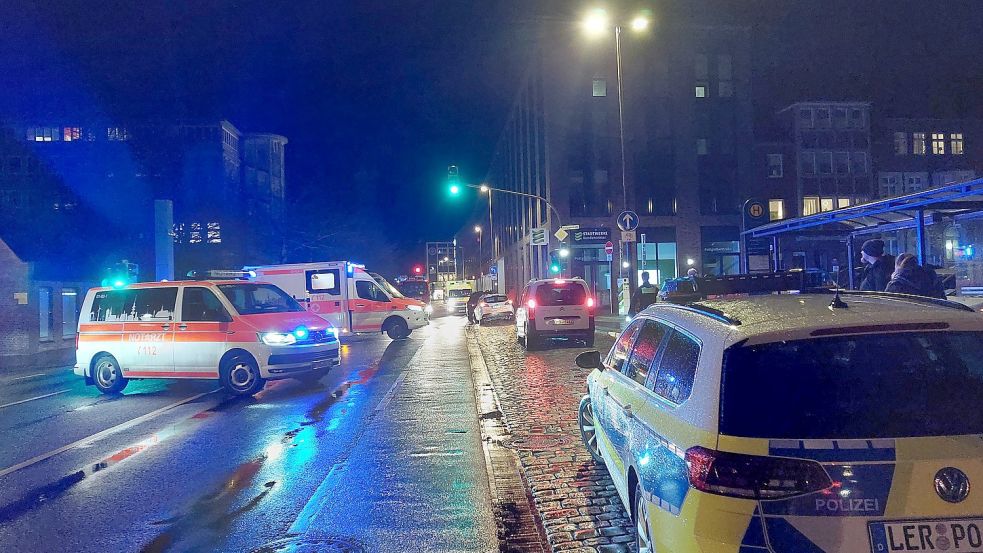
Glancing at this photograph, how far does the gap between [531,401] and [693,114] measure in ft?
109

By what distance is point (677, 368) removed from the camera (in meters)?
3.70

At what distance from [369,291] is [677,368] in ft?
68.6

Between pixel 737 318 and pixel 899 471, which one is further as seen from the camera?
pixel 737 318

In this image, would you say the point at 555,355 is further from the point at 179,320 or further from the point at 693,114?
the point at 693,114

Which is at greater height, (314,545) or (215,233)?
(215,233)

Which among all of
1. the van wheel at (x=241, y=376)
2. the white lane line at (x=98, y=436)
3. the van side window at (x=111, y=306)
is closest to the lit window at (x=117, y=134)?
the van side window at (x=111, y=306)

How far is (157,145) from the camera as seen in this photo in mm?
51156

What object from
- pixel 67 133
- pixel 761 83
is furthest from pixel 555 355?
pixel 67 133

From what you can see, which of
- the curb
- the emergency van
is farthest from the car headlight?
the curb

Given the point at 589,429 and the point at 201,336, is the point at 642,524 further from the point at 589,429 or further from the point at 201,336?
the point at 201,336

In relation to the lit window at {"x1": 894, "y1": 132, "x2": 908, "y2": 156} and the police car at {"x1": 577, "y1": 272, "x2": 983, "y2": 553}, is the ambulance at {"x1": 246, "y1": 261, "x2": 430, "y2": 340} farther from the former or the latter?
the lit window at {"x1": 894, "y1": 132, "x2": 908, "y2": 156}

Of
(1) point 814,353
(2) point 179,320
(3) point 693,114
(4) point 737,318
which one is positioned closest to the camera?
(1) point 814,353

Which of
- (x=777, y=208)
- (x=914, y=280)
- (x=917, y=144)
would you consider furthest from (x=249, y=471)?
(x=917, y=144)

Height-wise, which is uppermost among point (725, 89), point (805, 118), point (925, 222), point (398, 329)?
point (725, 89)
